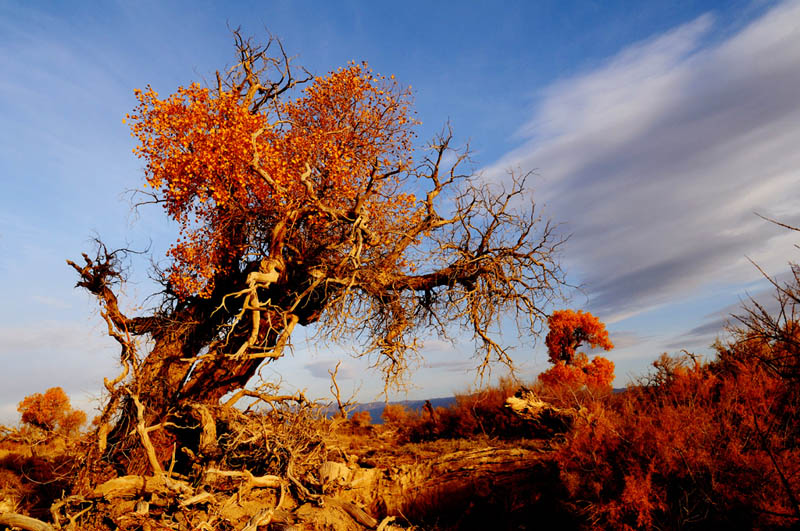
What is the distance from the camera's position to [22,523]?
300 inches

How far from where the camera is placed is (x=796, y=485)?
659cm

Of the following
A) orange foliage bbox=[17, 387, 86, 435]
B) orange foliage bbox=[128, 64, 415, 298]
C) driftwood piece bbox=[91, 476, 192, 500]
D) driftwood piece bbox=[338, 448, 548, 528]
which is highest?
orange foliage bbox=[128, 64, 415, 298]

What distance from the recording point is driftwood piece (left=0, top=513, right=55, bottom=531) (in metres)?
7.55

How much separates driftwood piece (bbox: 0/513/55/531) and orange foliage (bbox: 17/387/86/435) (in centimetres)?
1742

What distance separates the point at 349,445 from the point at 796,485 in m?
10.3

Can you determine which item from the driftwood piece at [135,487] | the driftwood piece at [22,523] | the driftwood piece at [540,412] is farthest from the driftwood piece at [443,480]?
the driftwood piece at [22,523]

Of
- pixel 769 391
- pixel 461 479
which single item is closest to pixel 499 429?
pixel 461 479

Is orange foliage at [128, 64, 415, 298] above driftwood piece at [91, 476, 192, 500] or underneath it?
above

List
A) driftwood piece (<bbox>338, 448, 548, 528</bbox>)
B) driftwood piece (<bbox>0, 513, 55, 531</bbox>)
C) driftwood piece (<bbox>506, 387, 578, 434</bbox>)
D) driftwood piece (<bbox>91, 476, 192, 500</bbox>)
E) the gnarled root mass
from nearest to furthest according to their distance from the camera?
driftwood piece (<bbox>0, 513, 55, 531</bbox>) → the gnarled root mass → driftwood piece (<bbox>91, 476, 192, 500</bbox>) → driftwood piece (<bbox>338, 448, 548, 528</bbox>) → driftwood piece (<bbox>506, 387, 578, 434</bbox>)

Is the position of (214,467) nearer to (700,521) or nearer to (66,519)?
(66,519)

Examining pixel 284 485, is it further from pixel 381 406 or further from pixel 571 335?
pixel 571 335

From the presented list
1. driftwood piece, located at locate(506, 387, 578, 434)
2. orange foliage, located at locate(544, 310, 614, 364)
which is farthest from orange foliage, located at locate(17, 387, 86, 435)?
orange foliage, located at locate(544, 310, 614, 364)

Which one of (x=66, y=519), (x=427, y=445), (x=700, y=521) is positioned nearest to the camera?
(x=700, y=521)

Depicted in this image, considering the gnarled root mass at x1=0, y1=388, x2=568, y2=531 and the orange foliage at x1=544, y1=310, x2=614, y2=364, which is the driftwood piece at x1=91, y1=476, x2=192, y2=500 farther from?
the orange foliage at x1=544, y1=310, x2=614, y2=364
